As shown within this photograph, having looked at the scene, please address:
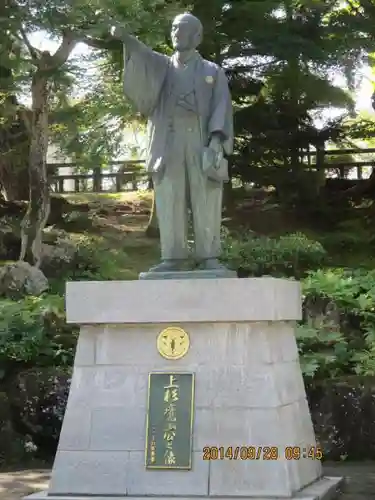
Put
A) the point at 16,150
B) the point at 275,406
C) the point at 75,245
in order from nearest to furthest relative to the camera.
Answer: the point at 275,406 < the point at 75,245 < the point at 16,150

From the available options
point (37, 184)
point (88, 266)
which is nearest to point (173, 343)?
point (37, 184)

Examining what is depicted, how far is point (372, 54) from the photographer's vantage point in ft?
53.3

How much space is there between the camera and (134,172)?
23.0m

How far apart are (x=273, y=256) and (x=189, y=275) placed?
801 centimetres

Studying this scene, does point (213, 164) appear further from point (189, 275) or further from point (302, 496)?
point (302, 496)

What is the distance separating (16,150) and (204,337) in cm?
1175

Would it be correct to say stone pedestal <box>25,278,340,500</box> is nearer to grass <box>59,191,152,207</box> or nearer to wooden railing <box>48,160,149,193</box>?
grass <box>59,191,152,207</box>

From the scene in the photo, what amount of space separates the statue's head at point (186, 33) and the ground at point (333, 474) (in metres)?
3.74

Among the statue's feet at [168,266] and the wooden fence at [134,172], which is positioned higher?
the wooden fence at [134,172]

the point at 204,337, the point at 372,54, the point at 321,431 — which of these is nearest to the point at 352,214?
the point at 372,54

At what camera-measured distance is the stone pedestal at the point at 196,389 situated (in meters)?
5.56

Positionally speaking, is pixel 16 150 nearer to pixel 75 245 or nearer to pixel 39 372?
pixel 75 245

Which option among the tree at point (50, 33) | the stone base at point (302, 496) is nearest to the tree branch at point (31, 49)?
the tree at point (50, 33)
